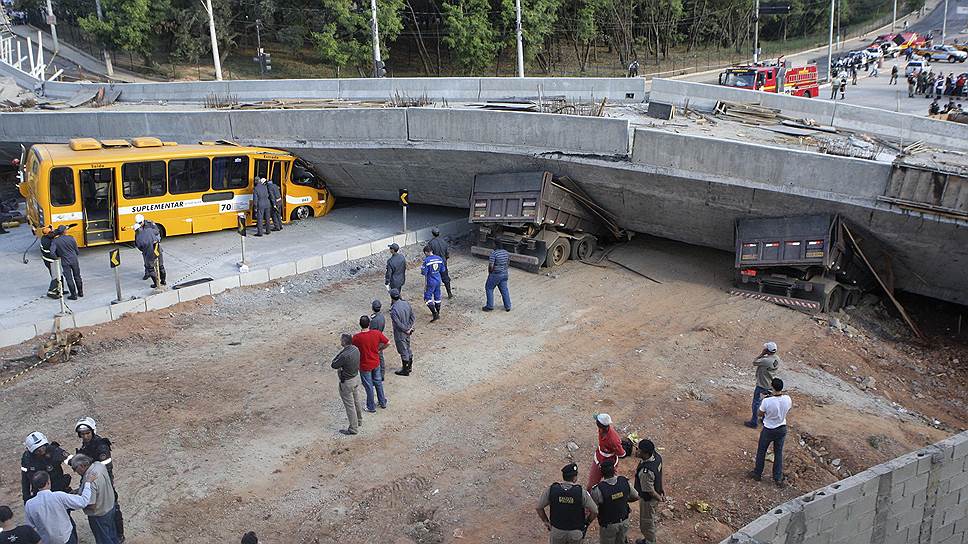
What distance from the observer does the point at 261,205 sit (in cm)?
1947

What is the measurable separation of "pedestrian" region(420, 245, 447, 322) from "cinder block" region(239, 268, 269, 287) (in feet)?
12.1

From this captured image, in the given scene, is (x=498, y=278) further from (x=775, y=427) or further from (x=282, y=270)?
(x=775, y=427)

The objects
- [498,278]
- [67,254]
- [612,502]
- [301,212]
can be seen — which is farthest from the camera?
[301,212]

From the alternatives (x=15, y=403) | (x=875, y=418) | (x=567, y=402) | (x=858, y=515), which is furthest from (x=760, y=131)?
(x=15, y=403)

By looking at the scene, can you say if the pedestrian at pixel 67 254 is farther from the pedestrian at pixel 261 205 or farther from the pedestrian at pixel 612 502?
the pedestrian at pixel 612 502

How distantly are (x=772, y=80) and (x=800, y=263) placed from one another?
20.0m

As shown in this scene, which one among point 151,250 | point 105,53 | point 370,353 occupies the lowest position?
point 370,353

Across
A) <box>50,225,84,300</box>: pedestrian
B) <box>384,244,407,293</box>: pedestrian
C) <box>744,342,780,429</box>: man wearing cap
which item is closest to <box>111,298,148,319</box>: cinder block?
<box>50,225,84,300</box>: pedestrian

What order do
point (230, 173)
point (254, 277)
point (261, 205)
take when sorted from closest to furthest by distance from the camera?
1. point (254, 277)
2. point (230, 173)
3. point (261, 205)

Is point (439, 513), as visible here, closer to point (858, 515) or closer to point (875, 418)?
point (858, 515)

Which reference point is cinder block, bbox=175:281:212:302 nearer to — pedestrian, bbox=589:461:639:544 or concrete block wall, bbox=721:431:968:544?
pedestrian, bbox=589:461:639:544

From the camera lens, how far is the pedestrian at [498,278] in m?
15.4

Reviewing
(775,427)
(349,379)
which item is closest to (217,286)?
(349,379)

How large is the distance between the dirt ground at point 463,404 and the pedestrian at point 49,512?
1427mm
